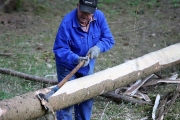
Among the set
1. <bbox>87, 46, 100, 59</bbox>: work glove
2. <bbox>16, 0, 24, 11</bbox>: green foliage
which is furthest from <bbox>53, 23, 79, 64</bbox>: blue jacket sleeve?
<bbox>16, 0, 24, 11</bbox>: green foliage

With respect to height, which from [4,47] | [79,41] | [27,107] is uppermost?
[79,41]

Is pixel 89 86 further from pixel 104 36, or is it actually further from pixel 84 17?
pixel 84 17

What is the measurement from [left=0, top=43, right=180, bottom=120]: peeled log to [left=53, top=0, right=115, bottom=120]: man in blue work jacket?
19cm

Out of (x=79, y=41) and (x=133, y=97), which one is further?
(x=133, y=97)

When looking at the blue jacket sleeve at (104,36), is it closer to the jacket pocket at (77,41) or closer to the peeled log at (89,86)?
the jacket pocket at (77,41)

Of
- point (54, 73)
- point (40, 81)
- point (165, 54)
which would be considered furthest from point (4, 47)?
point (165, 54)

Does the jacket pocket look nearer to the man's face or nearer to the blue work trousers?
the man's face

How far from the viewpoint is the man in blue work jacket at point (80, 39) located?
4.01 metres

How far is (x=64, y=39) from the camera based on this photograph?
13.3 ft

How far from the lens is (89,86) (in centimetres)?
441

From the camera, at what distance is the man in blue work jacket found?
401cm

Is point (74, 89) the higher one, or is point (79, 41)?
point (79, 41)

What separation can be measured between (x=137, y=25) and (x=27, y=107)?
6.78m

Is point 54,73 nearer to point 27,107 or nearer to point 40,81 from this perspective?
point 40,81
